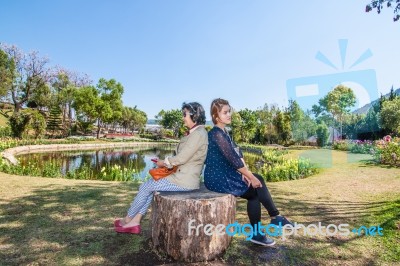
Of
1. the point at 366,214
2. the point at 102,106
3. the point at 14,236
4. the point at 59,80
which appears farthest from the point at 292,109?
the point at 14,236

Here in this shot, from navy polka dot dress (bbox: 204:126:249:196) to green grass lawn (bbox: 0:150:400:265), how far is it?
0.76 metres

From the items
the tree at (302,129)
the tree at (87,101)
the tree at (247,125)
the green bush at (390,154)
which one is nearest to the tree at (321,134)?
the tree at (302,129)

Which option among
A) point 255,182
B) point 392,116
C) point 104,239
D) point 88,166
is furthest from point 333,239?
point 392,116

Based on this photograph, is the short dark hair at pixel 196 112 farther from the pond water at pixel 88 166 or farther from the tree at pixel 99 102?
the tree at pixel 99 102

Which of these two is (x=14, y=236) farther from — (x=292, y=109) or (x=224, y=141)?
(x=292, y=109)

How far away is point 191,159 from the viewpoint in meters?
3.15

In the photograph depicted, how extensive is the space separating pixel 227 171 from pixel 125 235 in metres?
1.66

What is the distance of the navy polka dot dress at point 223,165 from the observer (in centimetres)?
307

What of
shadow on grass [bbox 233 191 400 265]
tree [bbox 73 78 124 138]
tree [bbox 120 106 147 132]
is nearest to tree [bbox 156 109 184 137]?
tree [bbox 120 106 147 132]

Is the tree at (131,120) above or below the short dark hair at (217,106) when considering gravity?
above

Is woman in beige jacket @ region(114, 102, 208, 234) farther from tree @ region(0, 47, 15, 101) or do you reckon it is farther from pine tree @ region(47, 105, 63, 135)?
pine tree @ region(47, 105, 63, 135)

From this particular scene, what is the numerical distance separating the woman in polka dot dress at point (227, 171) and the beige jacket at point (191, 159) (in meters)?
0.11

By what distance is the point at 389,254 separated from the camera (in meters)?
3.13

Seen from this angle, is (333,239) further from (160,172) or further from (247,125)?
(247,125)
